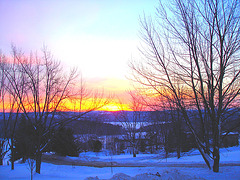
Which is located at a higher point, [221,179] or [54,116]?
[54,116]

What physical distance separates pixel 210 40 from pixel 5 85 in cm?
1366

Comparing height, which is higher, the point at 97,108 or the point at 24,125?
the point at 97,108

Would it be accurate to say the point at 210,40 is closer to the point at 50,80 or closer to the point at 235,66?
the point at 235,66

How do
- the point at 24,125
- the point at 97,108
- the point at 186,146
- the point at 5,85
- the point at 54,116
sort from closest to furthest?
the point at 97,108 < the point at 54,116 < the point at 5,85 < the point at 24,125 < the point at 186,146

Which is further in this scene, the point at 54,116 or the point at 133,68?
the point at 54,116

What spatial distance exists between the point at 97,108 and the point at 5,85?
7507 millimetres

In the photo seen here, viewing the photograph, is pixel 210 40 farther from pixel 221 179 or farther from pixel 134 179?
pixel 134 179

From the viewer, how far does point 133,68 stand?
27.8 feet

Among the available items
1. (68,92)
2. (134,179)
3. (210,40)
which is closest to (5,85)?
(68,92)

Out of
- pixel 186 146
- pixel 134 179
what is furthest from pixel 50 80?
pixel 186 146

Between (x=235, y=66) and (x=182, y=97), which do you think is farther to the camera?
(x=182, y=97)

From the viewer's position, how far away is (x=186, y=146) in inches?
1021

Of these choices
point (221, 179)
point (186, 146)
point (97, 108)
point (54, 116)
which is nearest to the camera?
point (221, 179)

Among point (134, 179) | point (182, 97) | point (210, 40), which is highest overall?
point (210, 40)
